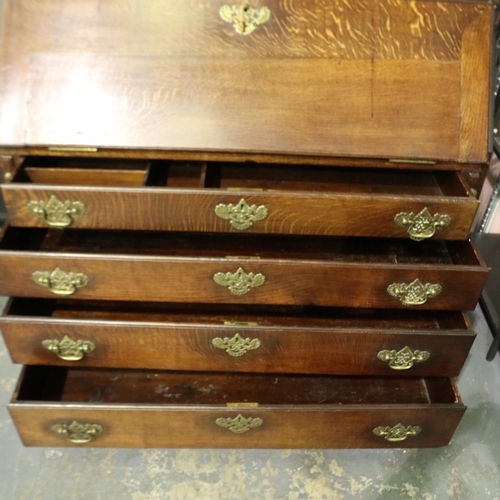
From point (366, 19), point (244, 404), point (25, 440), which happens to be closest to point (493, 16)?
point (366, 19)

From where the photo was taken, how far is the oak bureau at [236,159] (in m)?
1.06

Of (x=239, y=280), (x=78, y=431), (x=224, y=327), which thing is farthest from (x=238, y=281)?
(x=78, y=431)

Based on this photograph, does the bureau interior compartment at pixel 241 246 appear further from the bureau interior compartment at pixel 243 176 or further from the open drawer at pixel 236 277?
the bureau interior compartment at pixel 243 176

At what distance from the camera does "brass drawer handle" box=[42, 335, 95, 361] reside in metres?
1.17

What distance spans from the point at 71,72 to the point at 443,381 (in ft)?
3.84

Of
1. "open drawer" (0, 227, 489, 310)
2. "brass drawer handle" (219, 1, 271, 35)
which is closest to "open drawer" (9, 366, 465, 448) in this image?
"open drawer" (0, 227, 489, 310)

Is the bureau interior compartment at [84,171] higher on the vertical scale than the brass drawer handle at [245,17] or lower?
lower

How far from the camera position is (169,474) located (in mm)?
1332

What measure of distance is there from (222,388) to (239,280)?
40 cm

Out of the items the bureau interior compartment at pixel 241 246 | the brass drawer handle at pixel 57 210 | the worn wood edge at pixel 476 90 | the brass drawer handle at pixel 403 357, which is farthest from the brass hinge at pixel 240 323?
the worn wood edge at pixel 476 90

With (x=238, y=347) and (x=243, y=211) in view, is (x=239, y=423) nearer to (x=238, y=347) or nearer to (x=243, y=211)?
(x=238, y=347)

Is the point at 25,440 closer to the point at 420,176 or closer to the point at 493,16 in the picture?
the point at 420,176

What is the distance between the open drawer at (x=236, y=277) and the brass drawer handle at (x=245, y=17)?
50 cm

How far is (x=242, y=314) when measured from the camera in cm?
129
